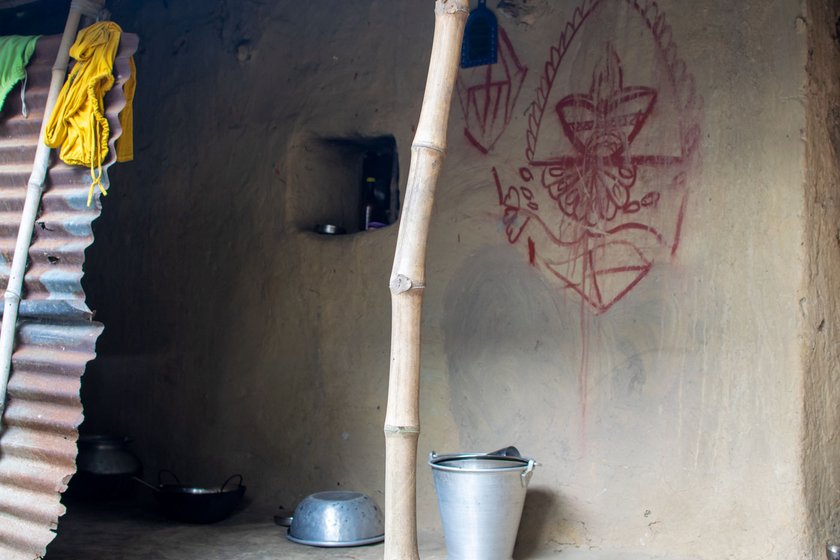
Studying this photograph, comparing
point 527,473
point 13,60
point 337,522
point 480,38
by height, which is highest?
point 480,38

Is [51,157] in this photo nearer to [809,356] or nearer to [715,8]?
[715,8]

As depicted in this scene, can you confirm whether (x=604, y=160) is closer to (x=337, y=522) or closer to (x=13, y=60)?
(x=337, y=522)

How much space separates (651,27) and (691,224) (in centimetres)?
91

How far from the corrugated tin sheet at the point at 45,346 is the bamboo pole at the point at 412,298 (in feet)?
3.69

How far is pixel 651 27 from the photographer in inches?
173

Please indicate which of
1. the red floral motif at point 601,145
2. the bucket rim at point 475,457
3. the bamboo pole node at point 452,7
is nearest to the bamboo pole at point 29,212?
the bamboo pole node at point 452,7

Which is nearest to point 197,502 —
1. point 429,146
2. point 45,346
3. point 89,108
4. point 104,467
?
point 104,467

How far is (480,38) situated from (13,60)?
2.17 metres

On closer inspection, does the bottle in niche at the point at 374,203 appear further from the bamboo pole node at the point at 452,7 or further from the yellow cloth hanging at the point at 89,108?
the bamboo pole node at the point at 452,7

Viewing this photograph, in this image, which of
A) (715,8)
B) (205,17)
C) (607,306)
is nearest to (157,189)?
(205,17)

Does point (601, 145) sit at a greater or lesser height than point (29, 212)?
greater

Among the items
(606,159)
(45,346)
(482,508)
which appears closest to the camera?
(45,346)

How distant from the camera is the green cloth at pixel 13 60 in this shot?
400 centimetres

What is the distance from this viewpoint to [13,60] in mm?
4031
